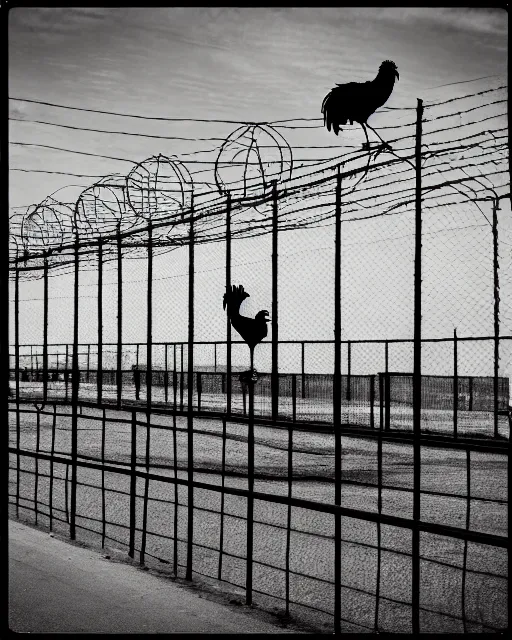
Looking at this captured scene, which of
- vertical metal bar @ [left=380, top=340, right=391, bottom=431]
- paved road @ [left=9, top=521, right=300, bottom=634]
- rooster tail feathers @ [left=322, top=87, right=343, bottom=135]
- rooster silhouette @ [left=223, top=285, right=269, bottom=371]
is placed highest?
rooster tail feathers @ [left=322, top=87, right=343, bottom=135]

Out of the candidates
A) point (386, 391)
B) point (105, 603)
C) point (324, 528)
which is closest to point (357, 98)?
point (105, 603)

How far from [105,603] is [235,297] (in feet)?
4.80

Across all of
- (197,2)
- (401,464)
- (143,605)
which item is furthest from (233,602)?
(401,464)

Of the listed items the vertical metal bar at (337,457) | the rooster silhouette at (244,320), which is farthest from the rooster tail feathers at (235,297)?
the vertical metal bar at (337,457)

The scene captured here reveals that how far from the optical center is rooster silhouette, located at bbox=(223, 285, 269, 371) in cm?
432

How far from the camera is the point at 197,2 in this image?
9.96ft

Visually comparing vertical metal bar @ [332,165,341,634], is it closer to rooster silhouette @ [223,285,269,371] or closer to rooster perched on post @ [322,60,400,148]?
rooster silhouette @ [223,285,269,371]

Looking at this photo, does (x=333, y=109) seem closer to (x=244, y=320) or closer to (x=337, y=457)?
(x=244, y=320)

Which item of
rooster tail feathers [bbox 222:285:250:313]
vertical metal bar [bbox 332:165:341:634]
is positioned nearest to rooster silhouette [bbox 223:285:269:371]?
rooster tail feathers [bbox 222:285:250:313]

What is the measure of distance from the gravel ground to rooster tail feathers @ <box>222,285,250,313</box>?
0.77 meters

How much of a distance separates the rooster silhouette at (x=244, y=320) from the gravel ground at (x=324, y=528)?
1.98 ft

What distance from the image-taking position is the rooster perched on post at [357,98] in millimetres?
3959

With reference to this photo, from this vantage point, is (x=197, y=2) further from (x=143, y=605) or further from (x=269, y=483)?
(x=269, y=483)
